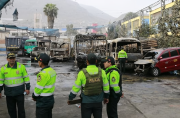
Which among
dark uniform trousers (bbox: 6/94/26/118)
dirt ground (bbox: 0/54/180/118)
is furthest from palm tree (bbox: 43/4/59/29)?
dark uniform trousers (bbox: 6/94/26/118)

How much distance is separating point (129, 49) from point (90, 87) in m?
12.3

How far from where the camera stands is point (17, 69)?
444 cm

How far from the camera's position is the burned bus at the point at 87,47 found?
13847 millimetres

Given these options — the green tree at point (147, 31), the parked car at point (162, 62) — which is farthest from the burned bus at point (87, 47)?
the green tree at point (147, 31)

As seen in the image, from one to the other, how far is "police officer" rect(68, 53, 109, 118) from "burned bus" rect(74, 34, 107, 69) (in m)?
9.90

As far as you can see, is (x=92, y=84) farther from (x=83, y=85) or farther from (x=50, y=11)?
(x=50, y=11)

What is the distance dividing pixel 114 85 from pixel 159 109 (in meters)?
2.51

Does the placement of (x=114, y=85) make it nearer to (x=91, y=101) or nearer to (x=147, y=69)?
(x=91, y=101)

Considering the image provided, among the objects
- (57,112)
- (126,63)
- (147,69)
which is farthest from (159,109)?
(126,63)

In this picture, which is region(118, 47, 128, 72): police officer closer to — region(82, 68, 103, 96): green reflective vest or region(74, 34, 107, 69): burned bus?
region(74, 34, 107, 69): burned bus

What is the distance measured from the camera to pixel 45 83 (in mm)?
3578

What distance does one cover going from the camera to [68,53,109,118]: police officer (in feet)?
11.5

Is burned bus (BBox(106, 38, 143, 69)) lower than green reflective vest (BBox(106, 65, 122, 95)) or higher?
higher

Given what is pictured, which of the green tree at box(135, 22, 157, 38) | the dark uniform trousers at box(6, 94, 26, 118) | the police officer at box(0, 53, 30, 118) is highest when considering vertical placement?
the green tree at box(135, 22, 157, 38)
